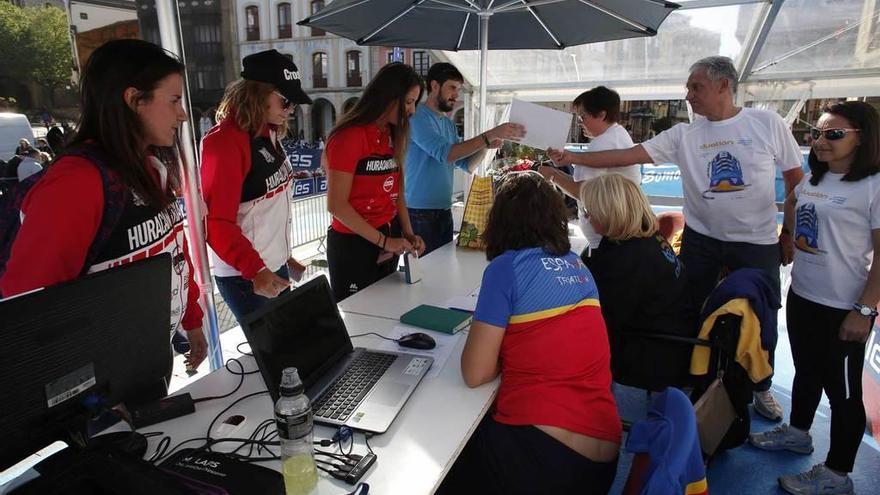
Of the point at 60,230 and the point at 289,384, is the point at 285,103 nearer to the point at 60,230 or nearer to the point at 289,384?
the point at 60,230

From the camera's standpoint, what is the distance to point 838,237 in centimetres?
186

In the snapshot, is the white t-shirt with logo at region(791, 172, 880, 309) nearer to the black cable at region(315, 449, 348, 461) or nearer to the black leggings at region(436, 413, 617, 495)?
the black leggings at region(436, 413, 617, 495)

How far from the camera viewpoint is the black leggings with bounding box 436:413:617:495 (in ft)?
4.21

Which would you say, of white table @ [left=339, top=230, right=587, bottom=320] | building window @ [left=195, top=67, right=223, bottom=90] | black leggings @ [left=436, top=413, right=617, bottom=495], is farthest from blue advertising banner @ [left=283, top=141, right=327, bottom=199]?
building window @ [left=195, top=67, right=223, bottom=90]

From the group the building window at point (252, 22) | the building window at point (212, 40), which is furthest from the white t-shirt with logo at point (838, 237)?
the building window at point (252, 22)

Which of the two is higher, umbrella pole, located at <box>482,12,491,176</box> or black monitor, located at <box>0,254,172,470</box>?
umbrella pole, located at <box>482,12,491,176</box>

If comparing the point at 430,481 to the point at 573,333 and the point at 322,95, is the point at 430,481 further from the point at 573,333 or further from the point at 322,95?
the point at 322,95

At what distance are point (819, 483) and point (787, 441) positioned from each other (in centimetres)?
32

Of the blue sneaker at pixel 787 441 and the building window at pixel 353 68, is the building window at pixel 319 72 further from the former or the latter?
the blue sneaker at pixel 787 441

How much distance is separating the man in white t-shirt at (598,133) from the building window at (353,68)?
22.3 m

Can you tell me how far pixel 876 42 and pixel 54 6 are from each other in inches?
246

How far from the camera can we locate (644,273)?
192 cm

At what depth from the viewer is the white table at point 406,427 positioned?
1024mm

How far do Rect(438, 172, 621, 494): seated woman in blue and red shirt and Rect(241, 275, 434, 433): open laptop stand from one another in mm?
216
